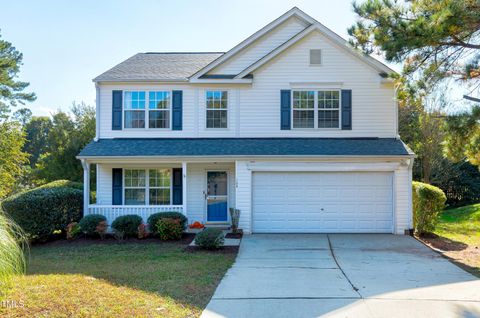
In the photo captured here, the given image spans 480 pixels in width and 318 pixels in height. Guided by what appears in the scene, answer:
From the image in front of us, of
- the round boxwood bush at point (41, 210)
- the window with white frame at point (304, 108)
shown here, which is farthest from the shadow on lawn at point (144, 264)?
the window with white frame at point (304, 108)

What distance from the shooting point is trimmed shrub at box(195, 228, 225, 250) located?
10.1m

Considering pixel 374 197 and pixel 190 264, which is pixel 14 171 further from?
pixel 374 197

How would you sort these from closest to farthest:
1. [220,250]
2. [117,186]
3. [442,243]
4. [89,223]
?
[220,250]
[442,243]
[89,223]
[117,186]

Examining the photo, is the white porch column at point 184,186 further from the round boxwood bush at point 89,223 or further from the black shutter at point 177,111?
the round boxwood bush at point 89,223

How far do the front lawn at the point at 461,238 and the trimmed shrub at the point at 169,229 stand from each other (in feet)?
25.1

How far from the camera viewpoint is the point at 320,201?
13000 millimetres

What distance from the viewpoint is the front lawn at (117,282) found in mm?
5320

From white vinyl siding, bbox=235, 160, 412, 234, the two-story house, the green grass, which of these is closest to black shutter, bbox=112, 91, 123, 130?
the two-story house

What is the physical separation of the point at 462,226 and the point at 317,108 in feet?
27.5

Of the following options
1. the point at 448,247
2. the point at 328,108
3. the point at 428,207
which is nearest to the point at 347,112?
the point at 328,108

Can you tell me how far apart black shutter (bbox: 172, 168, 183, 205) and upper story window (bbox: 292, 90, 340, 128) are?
4595 mm

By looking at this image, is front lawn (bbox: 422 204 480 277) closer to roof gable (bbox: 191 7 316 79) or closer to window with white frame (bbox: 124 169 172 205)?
roof gable (bbox: 191 7 316 79)

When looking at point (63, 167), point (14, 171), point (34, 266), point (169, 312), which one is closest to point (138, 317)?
point (169, 312)

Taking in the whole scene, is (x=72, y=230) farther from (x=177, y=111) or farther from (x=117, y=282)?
(x=117, y=282)
